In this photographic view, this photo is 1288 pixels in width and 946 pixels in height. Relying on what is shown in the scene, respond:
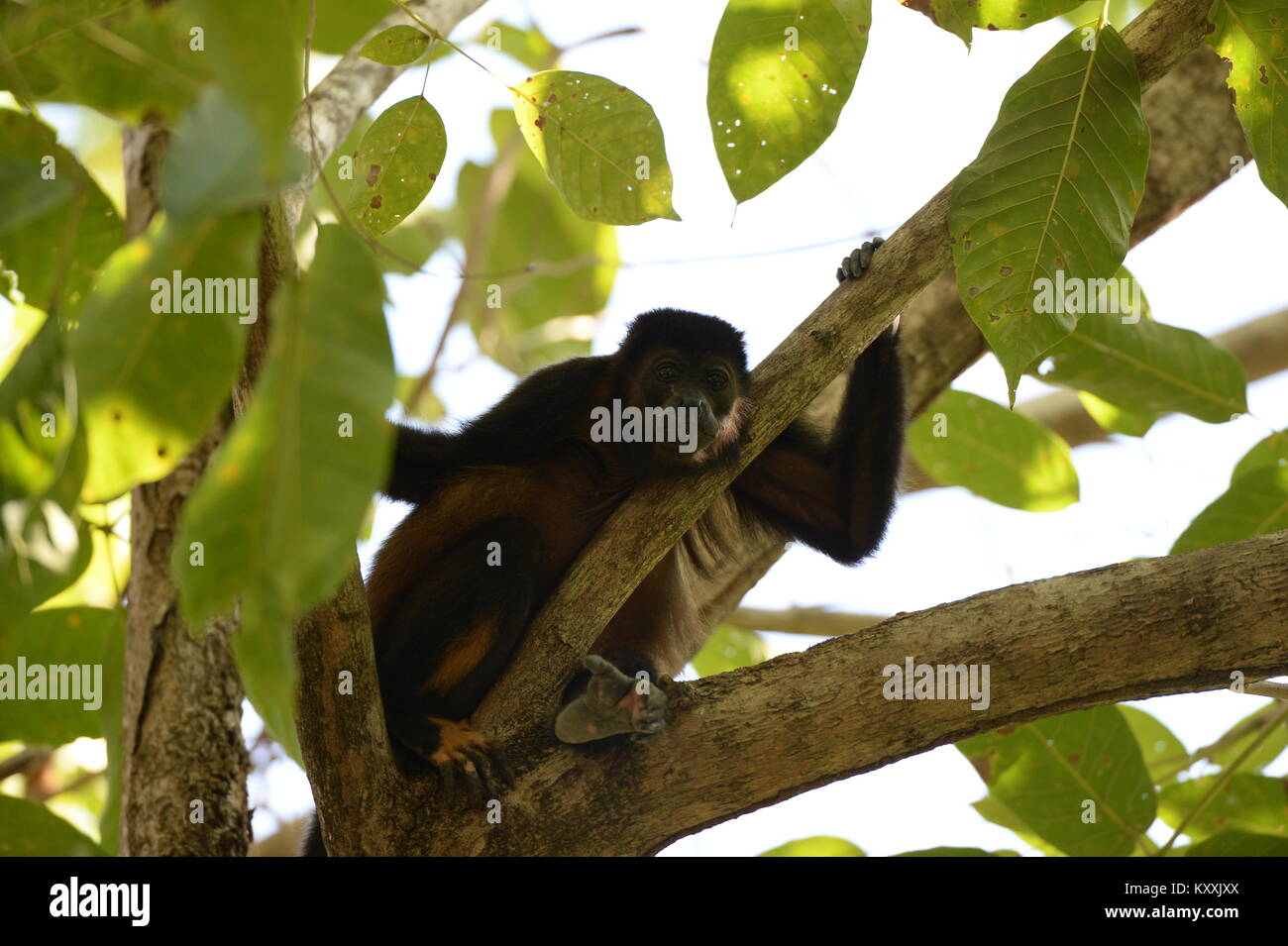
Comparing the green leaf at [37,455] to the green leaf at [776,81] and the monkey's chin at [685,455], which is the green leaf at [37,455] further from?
the monkey's chin at [685,455]

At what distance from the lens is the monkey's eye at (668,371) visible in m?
4.92

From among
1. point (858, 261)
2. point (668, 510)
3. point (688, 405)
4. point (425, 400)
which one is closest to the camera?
point (668, 510)

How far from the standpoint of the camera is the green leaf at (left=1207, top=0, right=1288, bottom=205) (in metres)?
2.68

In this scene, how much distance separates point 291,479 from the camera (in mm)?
1062

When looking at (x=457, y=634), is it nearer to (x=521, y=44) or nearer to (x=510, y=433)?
(x=510, y=433)

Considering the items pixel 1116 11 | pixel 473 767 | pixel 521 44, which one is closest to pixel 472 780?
pixel 473 767

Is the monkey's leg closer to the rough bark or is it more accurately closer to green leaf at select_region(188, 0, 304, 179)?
the rough bark

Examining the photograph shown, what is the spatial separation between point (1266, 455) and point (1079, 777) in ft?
5.39

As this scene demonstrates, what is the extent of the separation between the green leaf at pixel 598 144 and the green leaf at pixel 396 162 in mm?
275

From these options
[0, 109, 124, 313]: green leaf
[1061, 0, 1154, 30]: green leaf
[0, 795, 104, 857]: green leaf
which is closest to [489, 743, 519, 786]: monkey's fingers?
[0, 795, 104, 857]: green leaf

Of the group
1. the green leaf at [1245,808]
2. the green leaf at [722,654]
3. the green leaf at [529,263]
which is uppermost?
the green leaf at [529,263]

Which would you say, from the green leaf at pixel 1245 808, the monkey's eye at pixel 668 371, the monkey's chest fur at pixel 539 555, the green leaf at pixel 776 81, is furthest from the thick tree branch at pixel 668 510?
the green leaf at pixel 1245 808

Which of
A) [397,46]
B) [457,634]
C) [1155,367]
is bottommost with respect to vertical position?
[457,634]

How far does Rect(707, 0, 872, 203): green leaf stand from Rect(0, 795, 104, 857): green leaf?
297 cm
